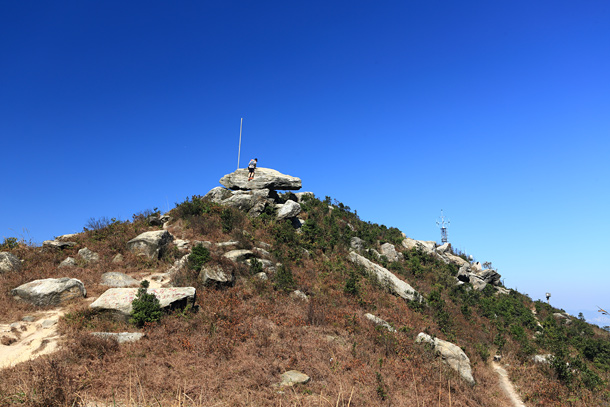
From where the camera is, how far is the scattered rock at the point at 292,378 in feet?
29.5

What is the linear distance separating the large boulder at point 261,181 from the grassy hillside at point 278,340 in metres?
4.00

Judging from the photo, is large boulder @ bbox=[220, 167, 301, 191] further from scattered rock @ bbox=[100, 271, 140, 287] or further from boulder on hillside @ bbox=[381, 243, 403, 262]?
scattered rock @ bbox=[100, 271, 140, 287]

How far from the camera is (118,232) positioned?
19391 mm

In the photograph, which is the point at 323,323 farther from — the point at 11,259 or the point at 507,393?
the point at 11,259

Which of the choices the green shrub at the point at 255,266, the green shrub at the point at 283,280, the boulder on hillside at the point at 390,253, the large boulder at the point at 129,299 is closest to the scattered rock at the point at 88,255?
the large boulder at the point at 129,299

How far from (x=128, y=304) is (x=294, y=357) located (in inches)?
261

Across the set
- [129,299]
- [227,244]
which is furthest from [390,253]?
[129,299]

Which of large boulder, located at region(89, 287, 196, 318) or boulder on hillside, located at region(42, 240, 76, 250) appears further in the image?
boulder on hillside, located at region(42, 240, 76, 250)

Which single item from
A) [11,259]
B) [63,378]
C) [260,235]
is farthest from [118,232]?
[63,378]

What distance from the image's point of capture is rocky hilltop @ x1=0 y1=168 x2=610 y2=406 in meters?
8.62

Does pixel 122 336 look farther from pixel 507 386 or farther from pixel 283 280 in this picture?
pixel 507 386

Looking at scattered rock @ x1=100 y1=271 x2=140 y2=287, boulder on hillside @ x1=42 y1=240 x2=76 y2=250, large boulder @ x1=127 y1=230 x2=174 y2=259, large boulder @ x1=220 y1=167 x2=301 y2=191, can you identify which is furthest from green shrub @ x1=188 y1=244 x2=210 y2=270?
large boulder @ x1=220 y1=167 x2=301 y2=191

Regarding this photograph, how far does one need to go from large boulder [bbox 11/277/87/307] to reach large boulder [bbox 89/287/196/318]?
6.06ft

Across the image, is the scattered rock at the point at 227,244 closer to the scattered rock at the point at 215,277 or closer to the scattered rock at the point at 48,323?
the scattered rock at the point at 215,277
